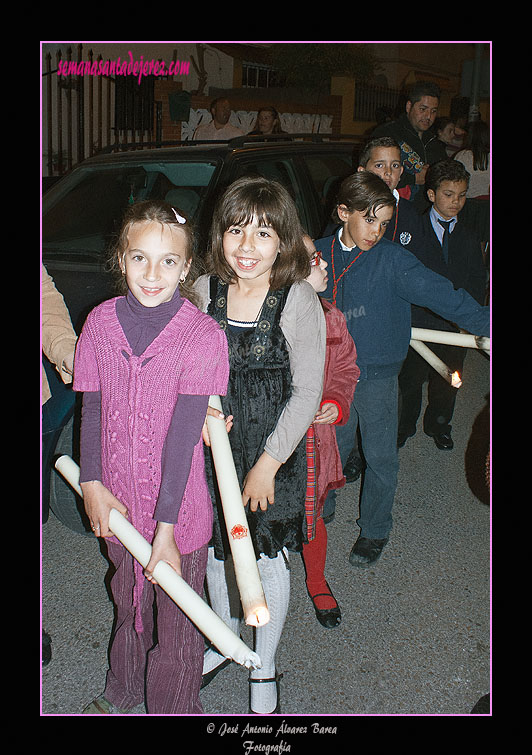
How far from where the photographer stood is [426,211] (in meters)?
3.92

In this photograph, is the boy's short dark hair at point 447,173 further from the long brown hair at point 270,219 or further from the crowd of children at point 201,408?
the long brown hair at point 270,219

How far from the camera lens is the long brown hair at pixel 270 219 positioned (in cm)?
187

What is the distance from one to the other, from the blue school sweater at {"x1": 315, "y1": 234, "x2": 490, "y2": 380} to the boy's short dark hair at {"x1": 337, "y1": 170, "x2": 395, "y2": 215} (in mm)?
194

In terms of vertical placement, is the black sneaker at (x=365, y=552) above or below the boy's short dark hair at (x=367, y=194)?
below

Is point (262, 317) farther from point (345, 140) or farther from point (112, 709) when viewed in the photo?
point (345, 140)

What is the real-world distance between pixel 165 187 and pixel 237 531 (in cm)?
295

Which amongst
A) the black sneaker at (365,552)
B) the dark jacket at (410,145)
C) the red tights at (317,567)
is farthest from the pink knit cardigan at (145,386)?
the dark jacket at (410,145)

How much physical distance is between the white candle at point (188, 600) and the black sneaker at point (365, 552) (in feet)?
5.39

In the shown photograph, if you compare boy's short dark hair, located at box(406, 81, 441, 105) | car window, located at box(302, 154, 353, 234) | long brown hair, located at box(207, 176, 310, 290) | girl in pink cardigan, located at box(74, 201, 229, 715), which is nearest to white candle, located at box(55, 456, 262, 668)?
girl in pink cardigan, located at box(74, 201, 229, 715)

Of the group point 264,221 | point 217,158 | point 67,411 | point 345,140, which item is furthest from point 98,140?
point 264,221

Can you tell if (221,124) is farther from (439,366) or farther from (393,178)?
(439,366)

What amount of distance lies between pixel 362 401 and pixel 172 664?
1.43 m

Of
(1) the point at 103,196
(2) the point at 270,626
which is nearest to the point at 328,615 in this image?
(2) the point at 270,626

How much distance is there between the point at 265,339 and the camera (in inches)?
76.9
